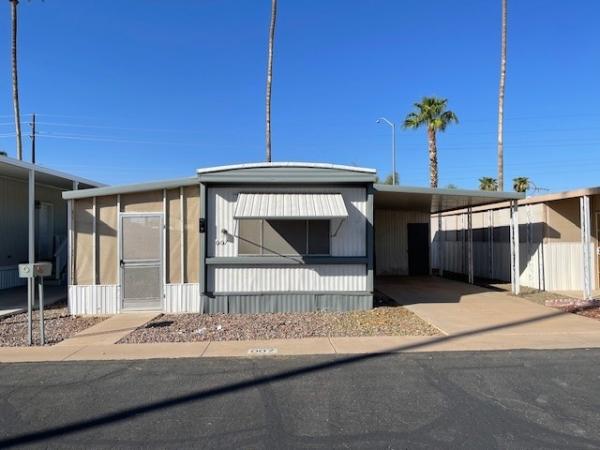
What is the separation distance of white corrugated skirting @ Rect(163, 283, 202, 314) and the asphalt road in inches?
142

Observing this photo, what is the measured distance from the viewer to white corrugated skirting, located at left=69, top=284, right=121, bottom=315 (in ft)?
32.2

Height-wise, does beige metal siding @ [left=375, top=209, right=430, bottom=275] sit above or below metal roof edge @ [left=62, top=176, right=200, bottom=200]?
below

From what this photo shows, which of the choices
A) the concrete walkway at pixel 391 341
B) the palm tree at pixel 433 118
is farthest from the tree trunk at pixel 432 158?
the concrete walkway at pixel 391 341

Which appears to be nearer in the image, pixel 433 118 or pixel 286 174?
pixel 286 174

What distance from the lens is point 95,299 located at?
981 centimetres

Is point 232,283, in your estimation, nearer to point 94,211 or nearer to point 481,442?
point 94,211

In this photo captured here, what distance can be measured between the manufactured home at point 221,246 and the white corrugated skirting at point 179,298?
0.07 ft

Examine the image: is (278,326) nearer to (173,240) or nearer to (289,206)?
(289,206)

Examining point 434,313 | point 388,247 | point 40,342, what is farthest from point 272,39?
point 40,342

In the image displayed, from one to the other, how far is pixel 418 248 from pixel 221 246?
10751 mm

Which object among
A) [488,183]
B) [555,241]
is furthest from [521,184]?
[555,241]

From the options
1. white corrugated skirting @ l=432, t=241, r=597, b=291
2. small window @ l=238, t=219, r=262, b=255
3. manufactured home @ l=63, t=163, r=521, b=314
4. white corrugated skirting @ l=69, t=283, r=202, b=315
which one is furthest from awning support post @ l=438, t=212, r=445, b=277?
white corrugated skirting @ l=69, t=283, r=202, b=315

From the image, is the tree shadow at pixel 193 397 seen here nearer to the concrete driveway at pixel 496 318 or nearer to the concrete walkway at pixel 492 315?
the concrete driveway at pixel 496 318

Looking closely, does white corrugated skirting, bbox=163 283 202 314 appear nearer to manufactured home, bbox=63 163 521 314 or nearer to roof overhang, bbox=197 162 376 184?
manufactured home, bbox=63 163 521 314
